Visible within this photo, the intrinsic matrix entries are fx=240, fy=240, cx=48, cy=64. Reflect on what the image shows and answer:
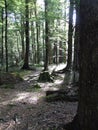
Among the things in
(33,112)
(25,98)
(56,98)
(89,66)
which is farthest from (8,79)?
(89,66)

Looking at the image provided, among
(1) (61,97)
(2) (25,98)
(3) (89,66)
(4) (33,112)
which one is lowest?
(2) (25,98)

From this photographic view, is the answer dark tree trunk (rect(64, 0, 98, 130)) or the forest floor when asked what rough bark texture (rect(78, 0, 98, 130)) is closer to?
dark tree trunk (rect(64, 0, 98, 130))

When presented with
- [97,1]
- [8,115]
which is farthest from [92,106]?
[8,115]

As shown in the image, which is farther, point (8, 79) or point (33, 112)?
point (8, 79)

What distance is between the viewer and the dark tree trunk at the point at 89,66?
4520 mm

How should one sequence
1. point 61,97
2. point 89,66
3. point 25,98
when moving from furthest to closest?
point 25,98 → point 61,97 → point 89,66

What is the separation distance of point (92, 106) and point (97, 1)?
6.59 feet

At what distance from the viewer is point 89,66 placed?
15.0 ft

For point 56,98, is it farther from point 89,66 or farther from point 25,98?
point 89,66

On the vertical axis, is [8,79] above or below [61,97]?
below

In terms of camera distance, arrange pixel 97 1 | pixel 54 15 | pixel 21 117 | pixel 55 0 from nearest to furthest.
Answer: pixel 97 1 < pixel 21 117 < pixel 54 15 < pixel 55 0

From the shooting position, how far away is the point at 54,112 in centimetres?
726

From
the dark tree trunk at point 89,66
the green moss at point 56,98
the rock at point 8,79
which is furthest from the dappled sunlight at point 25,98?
the dark tree trunk at point 89,66

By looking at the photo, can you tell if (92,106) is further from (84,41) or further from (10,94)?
(10,94)
